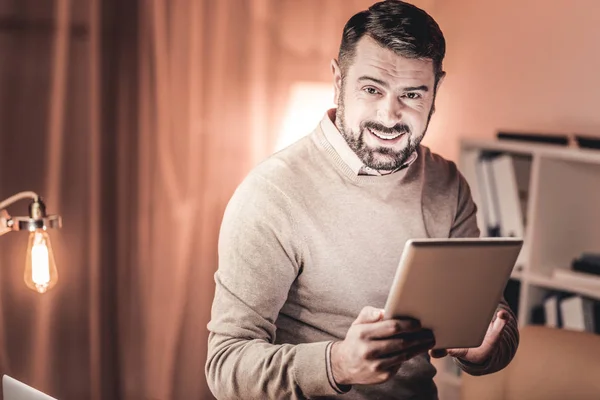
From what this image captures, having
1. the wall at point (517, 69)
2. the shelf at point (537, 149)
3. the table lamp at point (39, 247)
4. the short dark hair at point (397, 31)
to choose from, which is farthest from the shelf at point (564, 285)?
the table lamp at point (39, 247)

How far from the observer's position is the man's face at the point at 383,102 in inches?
51.5

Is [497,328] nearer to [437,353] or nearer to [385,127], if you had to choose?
[437,353]

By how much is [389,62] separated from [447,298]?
1.34 feet

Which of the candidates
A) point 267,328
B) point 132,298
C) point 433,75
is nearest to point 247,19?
point 132,298

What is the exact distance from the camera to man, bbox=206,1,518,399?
4.12 feet

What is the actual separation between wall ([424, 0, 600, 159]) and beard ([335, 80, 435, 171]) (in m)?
1.31

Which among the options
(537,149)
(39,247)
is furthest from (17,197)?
(537,149)

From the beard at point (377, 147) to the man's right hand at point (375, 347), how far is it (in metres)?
0.31

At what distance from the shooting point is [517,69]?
2.65 metres

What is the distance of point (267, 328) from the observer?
1.29 meters

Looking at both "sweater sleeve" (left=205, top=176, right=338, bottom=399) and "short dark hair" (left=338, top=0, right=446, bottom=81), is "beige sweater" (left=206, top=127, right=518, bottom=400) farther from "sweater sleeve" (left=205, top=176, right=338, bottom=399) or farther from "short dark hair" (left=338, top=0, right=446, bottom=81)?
"short dark hair" (left=338, top=0, right=446, bottom=81)

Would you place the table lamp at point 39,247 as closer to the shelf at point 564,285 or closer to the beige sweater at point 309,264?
the beige sweater at point 309,264

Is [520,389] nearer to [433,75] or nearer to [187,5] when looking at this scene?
[433,75]

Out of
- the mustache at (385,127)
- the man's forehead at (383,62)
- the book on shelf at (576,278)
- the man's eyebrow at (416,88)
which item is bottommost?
the book on shelf at (576,278)
